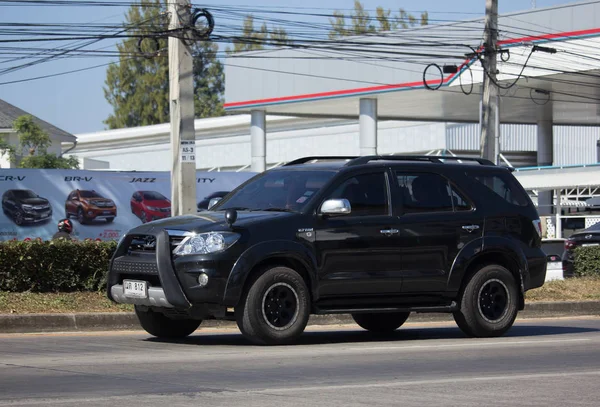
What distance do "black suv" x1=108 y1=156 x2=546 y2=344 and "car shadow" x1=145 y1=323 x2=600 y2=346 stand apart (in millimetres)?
255

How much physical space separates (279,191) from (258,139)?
3164cm

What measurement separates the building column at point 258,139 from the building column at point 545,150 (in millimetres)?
12451

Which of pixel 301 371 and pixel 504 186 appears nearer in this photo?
pixel 301 371

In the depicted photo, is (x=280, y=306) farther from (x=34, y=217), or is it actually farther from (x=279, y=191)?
(x=34, y=217)

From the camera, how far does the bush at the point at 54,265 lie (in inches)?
526

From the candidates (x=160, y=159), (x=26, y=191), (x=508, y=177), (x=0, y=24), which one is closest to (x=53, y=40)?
(x=0, y=24)

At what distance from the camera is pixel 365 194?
11.1 meters

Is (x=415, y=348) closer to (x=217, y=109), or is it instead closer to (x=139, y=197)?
(x=139, y=197)

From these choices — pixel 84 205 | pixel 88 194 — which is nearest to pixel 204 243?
pixel 84 205

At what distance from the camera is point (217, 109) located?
303ft

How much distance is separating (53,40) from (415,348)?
1632 centimetres

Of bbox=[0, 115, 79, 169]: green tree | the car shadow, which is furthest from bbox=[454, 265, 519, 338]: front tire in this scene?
bbox=[0, 115, 79, 169]: green tree

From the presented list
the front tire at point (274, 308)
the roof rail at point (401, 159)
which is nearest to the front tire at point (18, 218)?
the roof rail at point (401, 159)

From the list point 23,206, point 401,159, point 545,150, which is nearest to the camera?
point 401,159
